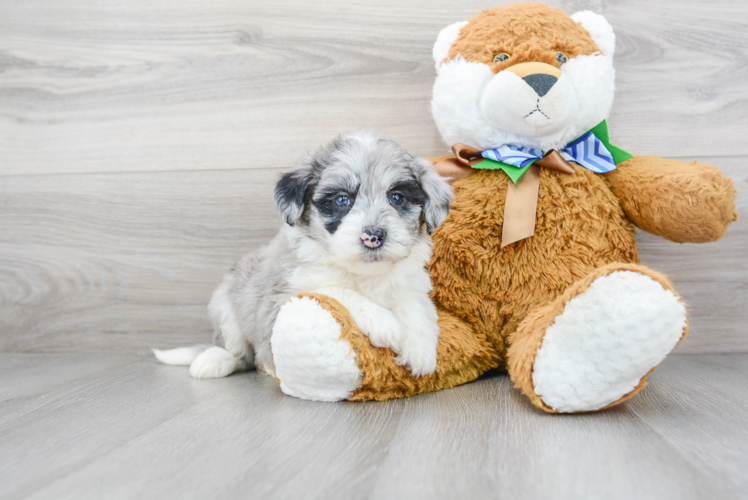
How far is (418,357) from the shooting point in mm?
1473

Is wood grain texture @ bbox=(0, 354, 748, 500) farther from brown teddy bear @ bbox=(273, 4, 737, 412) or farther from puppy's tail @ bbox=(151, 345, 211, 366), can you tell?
puppy's tail @ bbox=(151, 345, 211, 366)

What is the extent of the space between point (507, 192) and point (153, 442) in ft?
3.92

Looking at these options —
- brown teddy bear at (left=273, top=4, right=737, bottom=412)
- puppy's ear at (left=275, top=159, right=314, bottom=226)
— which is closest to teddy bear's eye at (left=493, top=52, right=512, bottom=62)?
brown teddy bear at (left=273, top=4, right=737, bottom=412)

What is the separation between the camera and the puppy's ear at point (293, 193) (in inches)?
61.1

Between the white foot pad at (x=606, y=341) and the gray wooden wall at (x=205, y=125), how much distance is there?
100 cm

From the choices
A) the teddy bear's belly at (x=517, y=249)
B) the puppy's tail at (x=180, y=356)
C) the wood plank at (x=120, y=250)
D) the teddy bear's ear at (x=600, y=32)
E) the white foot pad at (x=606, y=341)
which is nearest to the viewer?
the white foot pad at (x=606, y=341)

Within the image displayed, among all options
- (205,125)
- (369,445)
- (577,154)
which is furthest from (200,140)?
(369,445)

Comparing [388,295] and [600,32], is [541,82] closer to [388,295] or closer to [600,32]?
[600,32]

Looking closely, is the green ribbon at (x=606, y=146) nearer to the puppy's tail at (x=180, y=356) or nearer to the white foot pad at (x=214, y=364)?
the white foot pad at (x=214, y=364)

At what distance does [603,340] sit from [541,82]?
77 centimetres

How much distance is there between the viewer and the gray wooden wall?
213 centimetres

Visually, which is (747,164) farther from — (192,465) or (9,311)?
(9,311)

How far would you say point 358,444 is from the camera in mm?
1163

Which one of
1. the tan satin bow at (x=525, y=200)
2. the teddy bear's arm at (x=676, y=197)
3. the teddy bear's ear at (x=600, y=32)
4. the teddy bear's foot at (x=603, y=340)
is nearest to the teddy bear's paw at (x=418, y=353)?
the teddy bear's foot at (x=603, y=340)
